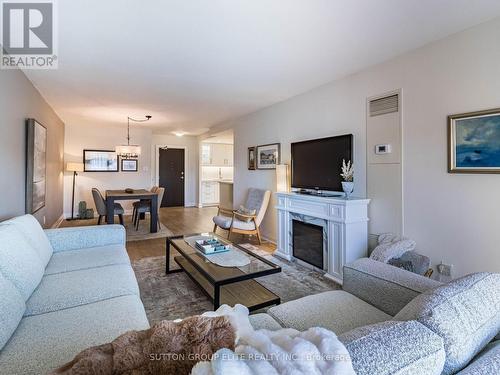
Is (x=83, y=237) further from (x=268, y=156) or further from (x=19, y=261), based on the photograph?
(x=268, y=156)

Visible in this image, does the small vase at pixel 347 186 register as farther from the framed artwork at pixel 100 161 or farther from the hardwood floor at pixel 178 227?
the framed artwork at pixel 100 161

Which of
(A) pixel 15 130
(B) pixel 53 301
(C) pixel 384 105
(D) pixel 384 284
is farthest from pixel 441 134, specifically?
(A) pixel 15 130

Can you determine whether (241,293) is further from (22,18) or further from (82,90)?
(82,90)

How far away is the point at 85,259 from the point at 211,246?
1.09 m

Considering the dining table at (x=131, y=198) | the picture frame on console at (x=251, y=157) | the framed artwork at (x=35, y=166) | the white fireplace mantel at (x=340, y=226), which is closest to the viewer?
the white fireplace mantel at (x=340, y=226)

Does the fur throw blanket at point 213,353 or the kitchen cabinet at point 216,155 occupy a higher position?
the kitchen cabinet at point 216,155

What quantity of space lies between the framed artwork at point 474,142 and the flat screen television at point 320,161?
1.01 metres

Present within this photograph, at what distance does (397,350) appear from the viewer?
623 mm

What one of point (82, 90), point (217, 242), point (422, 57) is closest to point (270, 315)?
point (217, 242)

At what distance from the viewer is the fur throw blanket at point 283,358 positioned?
0.51 m

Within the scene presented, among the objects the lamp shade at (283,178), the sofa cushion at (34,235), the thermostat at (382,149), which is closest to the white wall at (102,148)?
the lamp shade at (283,178)

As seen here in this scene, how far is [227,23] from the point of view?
2127 mm

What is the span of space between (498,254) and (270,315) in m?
1.99

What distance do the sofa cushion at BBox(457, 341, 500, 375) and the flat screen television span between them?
259cm
